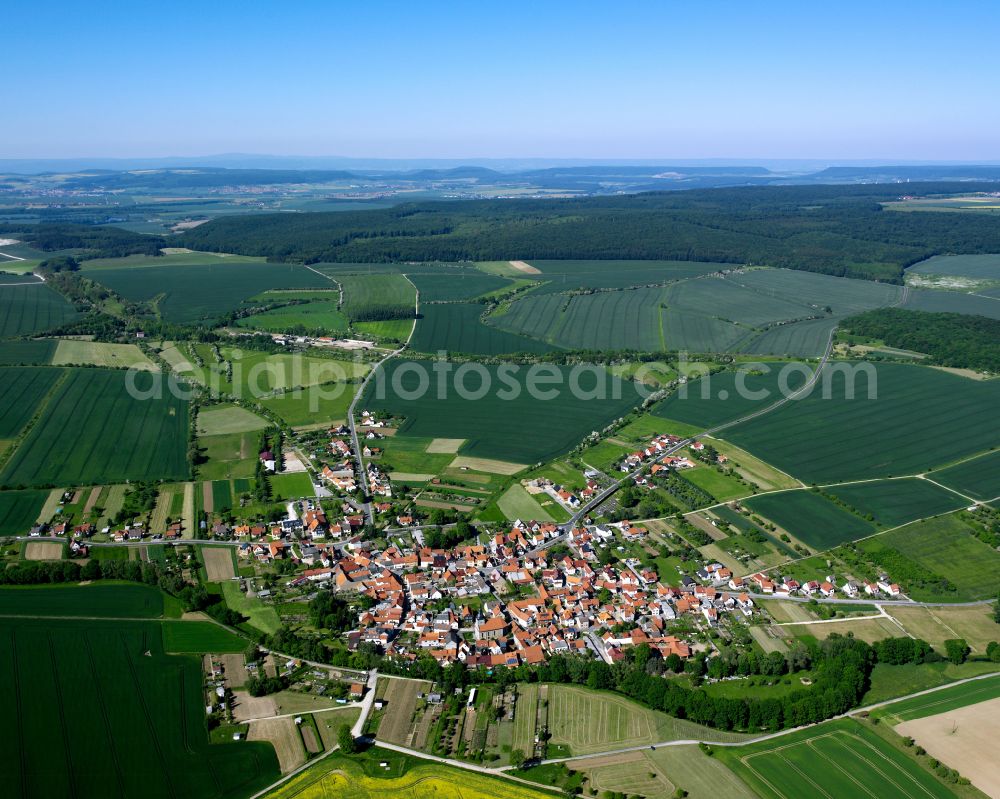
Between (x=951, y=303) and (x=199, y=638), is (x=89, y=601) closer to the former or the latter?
(x=199, y=638)

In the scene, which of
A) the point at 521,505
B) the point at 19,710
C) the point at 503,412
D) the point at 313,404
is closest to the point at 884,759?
the point at 521,505

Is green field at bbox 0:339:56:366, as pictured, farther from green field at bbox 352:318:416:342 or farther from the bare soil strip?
the bare soil strip

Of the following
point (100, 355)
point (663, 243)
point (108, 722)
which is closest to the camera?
point (108, 722)

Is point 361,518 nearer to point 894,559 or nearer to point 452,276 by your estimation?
point 894,559

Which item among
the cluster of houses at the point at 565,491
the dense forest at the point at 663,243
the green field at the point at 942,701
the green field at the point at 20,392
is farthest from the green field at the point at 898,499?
the dense forest at the point at 663,243

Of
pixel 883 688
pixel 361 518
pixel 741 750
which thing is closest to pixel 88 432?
pixel 361 518

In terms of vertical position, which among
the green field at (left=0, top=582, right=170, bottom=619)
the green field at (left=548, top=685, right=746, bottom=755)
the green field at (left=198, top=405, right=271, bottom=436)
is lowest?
the green field at (left=548, top=685, right=746, bottom=755)

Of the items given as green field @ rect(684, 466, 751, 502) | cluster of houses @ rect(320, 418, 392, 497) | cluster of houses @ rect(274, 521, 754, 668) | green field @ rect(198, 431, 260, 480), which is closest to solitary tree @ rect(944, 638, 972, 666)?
cluster of houses @ rect(274, 521, 754, 668)
